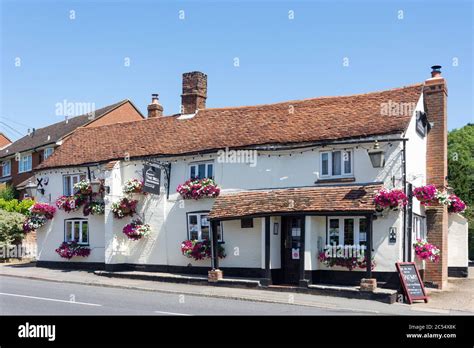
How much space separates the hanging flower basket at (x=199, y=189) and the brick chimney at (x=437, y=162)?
823 centimetres

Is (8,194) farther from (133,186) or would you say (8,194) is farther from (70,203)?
(133,186)

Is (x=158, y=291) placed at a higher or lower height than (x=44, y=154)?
lower

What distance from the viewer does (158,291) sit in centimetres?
1825

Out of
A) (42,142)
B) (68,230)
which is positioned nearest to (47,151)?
(42,142)

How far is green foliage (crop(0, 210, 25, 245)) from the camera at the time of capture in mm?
28312

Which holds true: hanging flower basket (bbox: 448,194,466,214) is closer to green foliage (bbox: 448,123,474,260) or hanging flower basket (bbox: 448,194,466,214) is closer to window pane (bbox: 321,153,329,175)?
window pane (bbox: 321,153,329,175)

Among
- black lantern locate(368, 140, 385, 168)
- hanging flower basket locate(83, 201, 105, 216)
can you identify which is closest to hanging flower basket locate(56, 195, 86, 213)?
hanging flower basket locate(83, 201, 105, 216)

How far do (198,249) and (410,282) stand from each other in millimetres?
7903

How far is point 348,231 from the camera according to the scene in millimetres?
18469

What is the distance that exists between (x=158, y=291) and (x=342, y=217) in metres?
6.49

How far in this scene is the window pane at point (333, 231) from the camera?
61.1 ft

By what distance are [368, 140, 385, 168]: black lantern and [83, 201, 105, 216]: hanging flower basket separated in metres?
11.9
